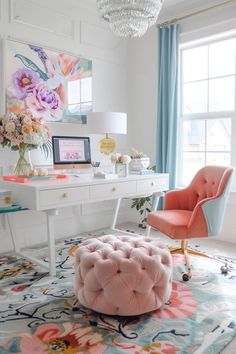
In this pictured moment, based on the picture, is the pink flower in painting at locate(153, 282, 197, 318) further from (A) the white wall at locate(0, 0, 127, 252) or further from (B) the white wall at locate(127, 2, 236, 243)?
(B) the white wall at locate(127, 2, 236, 243)

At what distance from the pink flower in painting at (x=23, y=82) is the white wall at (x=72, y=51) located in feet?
0.64

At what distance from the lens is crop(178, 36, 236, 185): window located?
11.5ft

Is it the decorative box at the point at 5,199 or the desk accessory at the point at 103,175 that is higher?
the desk accessory at the point at 103,175

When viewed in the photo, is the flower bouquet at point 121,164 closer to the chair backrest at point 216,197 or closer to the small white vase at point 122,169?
the small white vase at point 122,169

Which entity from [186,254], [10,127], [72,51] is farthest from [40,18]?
[186,254]

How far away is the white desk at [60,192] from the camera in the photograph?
94.8 inches

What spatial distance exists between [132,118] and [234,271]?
233 centimetres

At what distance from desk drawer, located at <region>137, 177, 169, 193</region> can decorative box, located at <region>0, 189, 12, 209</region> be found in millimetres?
1201

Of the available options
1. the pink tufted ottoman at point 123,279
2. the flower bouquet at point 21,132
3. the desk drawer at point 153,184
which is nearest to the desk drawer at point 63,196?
the flower bouquet at point 21,132

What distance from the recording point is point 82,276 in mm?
1956

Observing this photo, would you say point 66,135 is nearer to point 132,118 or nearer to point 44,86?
point 44,86


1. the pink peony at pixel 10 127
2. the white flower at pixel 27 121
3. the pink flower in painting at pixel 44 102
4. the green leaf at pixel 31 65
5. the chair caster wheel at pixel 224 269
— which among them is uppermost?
the green leaf at pixel 31 65

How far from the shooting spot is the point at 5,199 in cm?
249

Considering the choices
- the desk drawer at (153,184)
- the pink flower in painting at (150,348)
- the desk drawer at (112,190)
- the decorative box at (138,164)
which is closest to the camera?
the pink flower in painting at (150,348)
